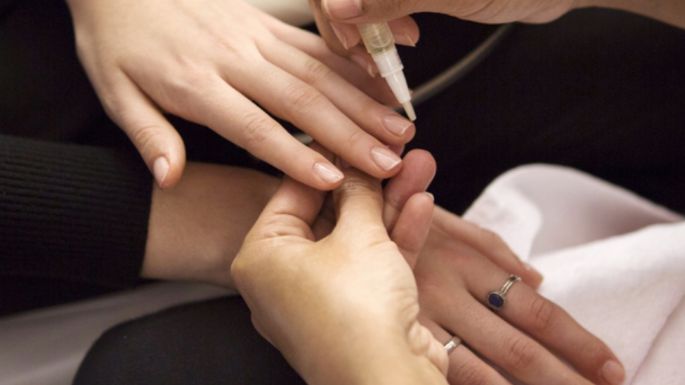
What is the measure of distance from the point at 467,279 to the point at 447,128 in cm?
29

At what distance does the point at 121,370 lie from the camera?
2.40 ft

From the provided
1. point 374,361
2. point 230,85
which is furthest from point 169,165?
point 374,361

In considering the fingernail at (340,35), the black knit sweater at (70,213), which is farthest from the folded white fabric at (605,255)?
the black knit sweater at (70,213)

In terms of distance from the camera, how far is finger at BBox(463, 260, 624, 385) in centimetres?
74

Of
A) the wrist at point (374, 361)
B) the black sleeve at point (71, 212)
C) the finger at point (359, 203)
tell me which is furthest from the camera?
the black sleeve at point (71, 212)

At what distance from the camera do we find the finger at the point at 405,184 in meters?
0.72

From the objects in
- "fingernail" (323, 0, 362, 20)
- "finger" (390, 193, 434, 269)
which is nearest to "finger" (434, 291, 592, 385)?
"finger" (390, 193, 434, 269)

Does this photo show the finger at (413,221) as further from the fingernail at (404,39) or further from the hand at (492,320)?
the fingernail at (404,39)

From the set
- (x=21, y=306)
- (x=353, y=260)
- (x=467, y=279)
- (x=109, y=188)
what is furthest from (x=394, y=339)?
(x=21, y=306)

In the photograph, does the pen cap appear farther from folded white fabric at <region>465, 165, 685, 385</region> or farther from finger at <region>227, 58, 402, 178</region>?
folded white fabric at <region>465, 165, 685, 385</region>

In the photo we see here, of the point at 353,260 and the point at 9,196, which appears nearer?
the point at 353,260

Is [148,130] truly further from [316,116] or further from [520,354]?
[520,354]

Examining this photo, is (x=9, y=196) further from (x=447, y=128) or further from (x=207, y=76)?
(x=447, y=128)

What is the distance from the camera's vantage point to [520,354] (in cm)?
74
